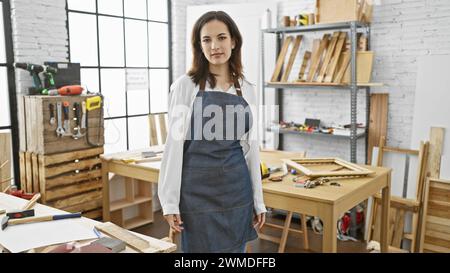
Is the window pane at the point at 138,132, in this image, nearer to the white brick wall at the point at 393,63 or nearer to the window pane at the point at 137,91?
the window pane at the point at 137,91

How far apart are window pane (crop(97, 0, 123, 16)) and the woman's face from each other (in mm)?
3132

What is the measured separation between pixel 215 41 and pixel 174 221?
82 cm

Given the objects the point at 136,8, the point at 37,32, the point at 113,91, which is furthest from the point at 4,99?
the point at 136,8

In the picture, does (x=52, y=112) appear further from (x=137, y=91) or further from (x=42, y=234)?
(x=42, y=234)

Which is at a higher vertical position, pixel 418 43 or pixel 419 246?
pixel 418 43

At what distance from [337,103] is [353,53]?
0.75m

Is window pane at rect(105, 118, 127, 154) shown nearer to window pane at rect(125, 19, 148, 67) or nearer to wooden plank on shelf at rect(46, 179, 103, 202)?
window pane at rect(125, 19, 148, 67)

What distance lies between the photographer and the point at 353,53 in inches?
170

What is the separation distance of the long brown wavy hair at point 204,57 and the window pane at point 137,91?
3192mm

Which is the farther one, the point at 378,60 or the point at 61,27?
the point at 378,60

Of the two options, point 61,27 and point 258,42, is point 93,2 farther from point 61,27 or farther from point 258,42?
point 258,42

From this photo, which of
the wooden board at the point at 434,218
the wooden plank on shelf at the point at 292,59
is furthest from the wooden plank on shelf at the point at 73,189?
the wooden board at the point at 434,218

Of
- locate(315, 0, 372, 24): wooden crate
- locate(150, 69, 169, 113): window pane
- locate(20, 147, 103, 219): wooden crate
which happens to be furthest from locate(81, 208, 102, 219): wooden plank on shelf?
locate(315, 0, 372, 24): wooden crate
